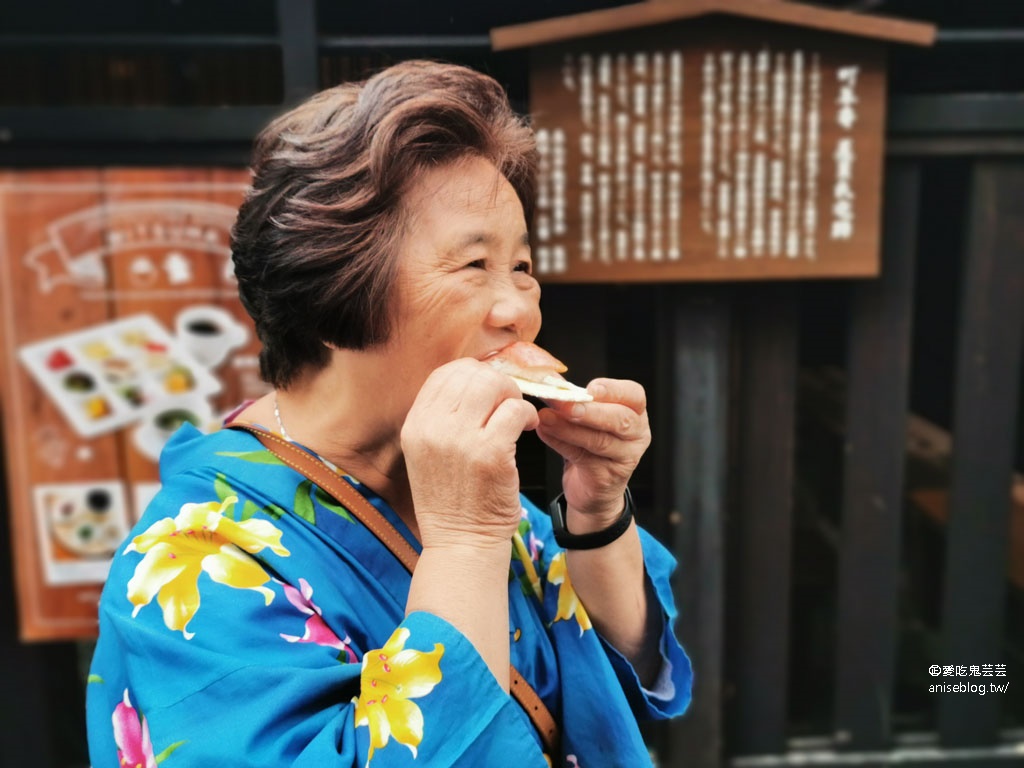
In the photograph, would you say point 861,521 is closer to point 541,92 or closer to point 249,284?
point 541,92

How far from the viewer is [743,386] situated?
10.5 ft

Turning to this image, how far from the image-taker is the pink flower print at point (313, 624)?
1.15 meters

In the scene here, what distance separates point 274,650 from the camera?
3.60 ft

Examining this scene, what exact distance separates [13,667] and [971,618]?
391 centimetres

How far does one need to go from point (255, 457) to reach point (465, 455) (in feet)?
1.35

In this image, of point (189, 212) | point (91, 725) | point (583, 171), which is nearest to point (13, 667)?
point (189, 212)

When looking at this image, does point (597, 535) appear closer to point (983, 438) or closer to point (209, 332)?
point (209, 332)

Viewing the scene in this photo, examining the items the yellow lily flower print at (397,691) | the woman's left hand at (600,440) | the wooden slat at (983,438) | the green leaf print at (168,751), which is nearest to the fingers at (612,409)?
the woman's left hand at (600,440)

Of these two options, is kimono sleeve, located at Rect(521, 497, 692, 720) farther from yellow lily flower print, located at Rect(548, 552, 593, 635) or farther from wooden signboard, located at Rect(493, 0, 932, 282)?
wooden signboard, located at Rect(493, 0, 932, 282)

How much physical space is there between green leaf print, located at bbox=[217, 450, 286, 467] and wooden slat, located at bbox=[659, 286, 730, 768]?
2064 mm

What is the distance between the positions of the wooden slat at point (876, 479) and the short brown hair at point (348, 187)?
7.48 ft

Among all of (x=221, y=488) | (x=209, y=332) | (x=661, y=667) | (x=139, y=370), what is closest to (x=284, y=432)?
(x=221, y=488)

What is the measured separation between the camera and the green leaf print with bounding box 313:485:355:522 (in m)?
1.31

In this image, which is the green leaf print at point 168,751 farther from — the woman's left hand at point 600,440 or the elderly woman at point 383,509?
the woman's left hand at point 600,440
